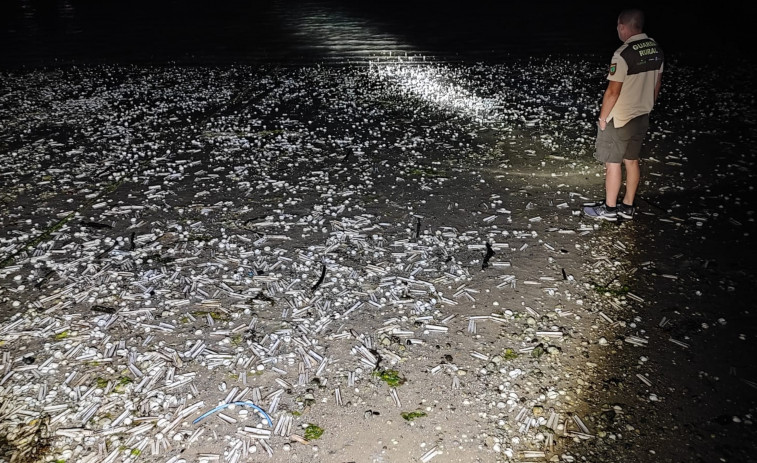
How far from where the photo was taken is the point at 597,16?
2602 centimetres

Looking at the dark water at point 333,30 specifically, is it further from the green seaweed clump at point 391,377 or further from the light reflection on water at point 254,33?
the green seaweed clump at point 391,377

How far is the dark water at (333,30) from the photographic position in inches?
717

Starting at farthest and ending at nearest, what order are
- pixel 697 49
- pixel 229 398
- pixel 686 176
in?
pixel 697 49
pixel 686 176
pixel 229 398

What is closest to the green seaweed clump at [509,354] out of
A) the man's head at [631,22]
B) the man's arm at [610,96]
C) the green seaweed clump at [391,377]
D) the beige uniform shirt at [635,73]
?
the green seaweed clump at [391,377]

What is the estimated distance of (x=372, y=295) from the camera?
534 cm

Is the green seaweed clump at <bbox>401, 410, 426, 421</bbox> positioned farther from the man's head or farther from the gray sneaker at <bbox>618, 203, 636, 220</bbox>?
the man's head

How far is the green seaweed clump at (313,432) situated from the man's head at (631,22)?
5.65 m

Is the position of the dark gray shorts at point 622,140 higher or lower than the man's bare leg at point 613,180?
higher

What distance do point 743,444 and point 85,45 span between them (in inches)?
938

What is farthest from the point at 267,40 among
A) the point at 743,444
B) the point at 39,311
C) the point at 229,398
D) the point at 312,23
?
the point at 743,444

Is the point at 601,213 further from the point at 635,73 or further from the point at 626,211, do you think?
the point at 635,73

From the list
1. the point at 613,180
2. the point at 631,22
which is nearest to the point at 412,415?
the point at 613,180

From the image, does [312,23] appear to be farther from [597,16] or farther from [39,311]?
[39,311]

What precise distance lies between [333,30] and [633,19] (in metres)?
19.8
